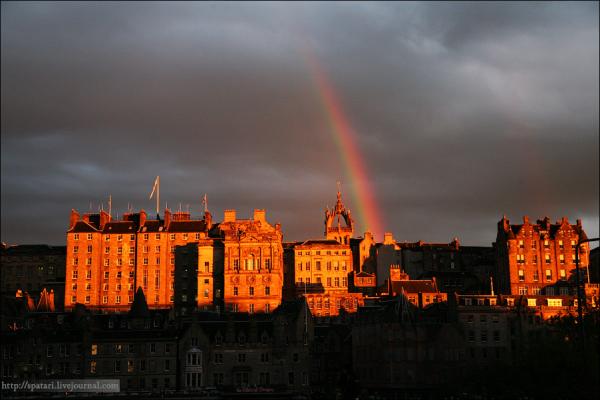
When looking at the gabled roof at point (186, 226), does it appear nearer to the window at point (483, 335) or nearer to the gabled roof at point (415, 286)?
the gabled roof at point (415, 286)

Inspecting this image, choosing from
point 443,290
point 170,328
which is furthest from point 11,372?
point 443,290

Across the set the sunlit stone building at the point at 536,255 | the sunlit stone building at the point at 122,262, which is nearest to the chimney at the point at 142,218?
the sunlit stone building at the point at 122,262

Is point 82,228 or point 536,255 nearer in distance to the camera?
point 536,255

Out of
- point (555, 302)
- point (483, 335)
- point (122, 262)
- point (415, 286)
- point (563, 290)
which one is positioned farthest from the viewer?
point (122, 262)

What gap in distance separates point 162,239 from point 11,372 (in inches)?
2181

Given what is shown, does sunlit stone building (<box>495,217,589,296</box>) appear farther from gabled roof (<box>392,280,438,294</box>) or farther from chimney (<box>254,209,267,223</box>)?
chimney (<box>254,209,267,223</box>)

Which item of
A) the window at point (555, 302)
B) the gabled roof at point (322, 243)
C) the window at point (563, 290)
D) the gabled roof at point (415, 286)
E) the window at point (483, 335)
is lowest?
the window at point (483, 335)

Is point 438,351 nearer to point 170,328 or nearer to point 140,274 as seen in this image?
point 170,328

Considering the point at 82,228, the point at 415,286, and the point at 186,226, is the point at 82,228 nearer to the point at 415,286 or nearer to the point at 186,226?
the point at 186,226

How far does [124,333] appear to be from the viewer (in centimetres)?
14562

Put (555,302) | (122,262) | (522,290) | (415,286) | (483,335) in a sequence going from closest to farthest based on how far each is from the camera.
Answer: (483,335)
(555,302)
(415,286)
(522,290)
(122,262)

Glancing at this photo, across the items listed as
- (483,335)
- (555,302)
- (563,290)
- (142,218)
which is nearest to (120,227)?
(142,218)

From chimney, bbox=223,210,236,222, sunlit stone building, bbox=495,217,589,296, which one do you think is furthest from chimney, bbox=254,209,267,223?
sunlit stone building, bbox=495,217,589,296

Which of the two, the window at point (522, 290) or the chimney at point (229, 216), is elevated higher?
the chimney at point (229, 216)
